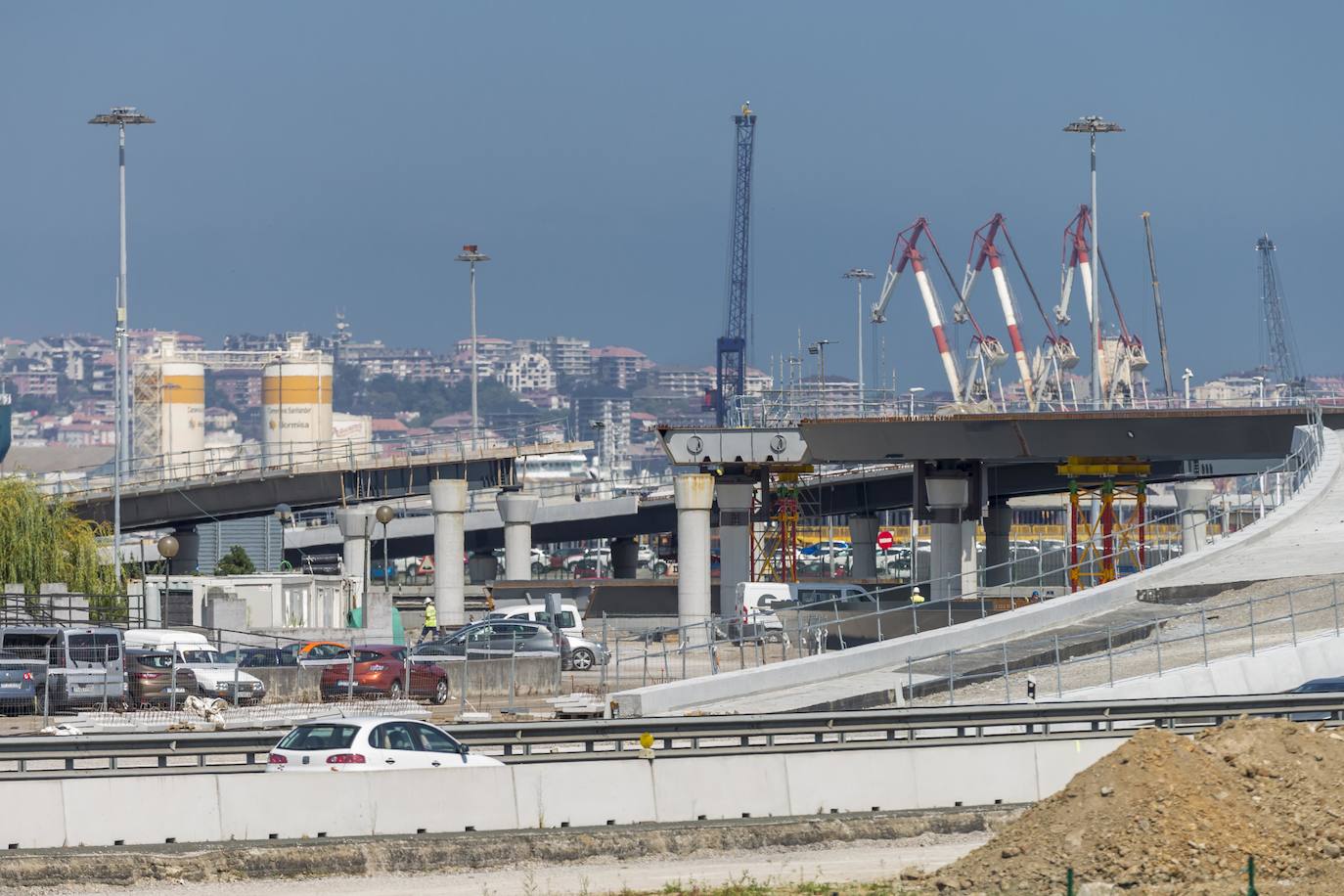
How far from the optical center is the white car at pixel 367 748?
2439 centimetres

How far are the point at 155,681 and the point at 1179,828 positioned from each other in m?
24.0

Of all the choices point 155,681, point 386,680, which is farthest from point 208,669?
point 386,680

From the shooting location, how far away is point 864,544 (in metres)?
115

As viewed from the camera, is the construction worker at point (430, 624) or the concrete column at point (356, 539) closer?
the construction worker at point (430, 624)

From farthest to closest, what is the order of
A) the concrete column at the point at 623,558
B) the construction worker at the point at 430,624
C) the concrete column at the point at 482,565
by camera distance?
the concrete column at the point at 482,565
the concrete column at the point at 623,558
the construction worker at the point at 430,624

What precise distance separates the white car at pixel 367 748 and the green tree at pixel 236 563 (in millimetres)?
61399

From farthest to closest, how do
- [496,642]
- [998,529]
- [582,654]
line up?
[998,529] < [582,654] < [496,642]

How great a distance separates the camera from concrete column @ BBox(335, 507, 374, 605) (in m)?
69.3

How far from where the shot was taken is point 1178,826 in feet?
64.2

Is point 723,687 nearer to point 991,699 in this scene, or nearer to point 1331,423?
point 991,699

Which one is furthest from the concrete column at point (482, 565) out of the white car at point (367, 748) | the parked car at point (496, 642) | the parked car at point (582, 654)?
the white car at point (367, 748)

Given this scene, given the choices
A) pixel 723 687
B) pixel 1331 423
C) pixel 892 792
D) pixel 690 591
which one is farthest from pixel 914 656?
pixel 1331 423

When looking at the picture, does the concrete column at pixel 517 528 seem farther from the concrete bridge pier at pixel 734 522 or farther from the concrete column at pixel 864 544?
the concrete column at pixel 864 544

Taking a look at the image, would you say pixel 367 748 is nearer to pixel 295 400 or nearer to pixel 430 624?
pixel 430 624
